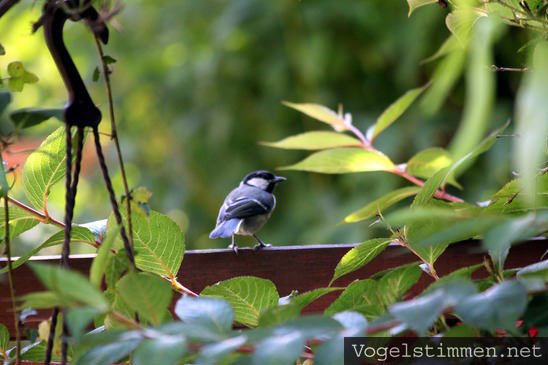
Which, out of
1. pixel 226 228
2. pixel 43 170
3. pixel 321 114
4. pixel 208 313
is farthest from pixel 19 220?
pixel 226 228

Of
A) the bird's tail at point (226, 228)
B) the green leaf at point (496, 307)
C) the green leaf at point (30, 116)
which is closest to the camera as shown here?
the green leaf at point (496, 307)

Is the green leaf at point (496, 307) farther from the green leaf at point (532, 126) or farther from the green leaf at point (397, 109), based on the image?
the green leaf at point (397, 109)

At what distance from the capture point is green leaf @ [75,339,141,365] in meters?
0.33

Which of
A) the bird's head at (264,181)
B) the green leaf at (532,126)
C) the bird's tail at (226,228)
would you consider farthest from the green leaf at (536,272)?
the bird's head at (264,181)

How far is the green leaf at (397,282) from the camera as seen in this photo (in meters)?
0.43

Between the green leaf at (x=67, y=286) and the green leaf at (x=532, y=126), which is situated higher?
the green leaf at (x=532, y=126)

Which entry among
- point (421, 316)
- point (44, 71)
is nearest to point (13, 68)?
point (421, 316)

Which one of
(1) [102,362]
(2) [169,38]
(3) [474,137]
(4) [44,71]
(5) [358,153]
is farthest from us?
(4) [44,71]

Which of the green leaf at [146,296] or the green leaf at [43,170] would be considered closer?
the green leaf at [146,296]

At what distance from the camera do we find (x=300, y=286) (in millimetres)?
785

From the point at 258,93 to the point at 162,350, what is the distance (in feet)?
8.14

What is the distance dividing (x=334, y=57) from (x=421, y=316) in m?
2.25

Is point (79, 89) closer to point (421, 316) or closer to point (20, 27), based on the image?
point (421, 316)

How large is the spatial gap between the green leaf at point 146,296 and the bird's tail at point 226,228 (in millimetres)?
1248
